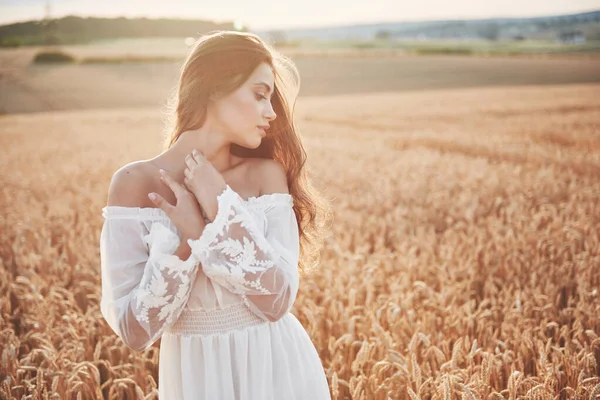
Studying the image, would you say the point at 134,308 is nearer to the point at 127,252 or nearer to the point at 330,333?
the point at 127,252

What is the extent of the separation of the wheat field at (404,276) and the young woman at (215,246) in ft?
1.74

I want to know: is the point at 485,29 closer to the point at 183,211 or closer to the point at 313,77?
the point at 313,77

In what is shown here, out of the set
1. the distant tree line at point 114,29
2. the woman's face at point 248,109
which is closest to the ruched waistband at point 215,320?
the woman's face at point 248,109

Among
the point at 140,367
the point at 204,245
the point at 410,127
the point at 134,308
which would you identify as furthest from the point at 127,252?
the point at 410,127

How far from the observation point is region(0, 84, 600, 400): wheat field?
8.64 ft

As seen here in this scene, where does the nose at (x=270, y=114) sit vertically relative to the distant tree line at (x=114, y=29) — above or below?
below

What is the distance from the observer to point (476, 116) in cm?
2058

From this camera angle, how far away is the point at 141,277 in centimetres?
166

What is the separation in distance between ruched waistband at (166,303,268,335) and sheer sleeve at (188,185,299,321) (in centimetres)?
10

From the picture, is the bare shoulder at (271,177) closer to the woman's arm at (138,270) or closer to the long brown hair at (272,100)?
the long brown hair at (272,100)

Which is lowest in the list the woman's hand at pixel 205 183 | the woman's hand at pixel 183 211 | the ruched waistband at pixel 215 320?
the ruched waistband at pixel 215 320

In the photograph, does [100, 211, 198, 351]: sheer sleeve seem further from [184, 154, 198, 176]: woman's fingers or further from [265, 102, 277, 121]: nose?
[265, 102, 277, 121]: nose

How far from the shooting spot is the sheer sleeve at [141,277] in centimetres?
154

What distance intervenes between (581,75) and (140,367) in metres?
45.6
